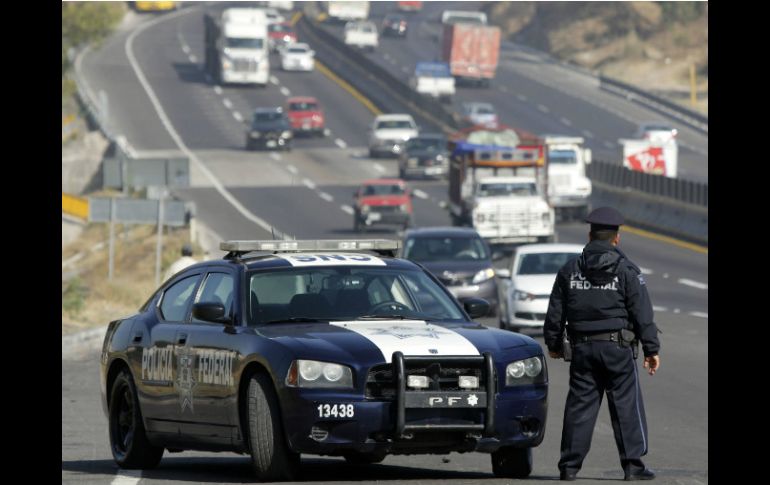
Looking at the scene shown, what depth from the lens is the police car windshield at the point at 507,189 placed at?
147ft

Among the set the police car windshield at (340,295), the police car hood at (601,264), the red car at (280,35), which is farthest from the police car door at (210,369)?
the red car at (280,35)

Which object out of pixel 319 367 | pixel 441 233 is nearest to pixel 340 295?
pixel 319 367

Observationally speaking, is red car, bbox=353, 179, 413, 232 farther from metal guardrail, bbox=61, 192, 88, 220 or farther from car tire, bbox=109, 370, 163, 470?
car tire, bbox=109, 370, 163, 470

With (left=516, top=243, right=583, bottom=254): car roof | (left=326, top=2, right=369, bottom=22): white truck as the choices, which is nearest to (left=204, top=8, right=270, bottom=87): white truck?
(left=326, top=2, right=369, bottom=22): white truck

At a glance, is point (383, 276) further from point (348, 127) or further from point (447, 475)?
point (348, 127)

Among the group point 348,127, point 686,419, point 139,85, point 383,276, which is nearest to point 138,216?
point 686,419

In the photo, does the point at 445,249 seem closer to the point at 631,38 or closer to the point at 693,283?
the point at 693,283

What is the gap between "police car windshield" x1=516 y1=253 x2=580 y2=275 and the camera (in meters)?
27.7

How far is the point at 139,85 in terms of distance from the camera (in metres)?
90.4

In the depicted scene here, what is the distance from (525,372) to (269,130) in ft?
206

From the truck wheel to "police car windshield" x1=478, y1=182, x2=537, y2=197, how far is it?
3343 cm

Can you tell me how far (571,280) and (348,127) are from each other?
70.8m

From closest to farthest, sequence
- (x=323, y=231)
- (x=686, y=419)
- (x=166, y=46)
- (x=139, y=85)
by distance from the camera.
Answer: (x=686, y=419)
(x=323, y=231)
(x=139, y=85)
(x=166, y=46)

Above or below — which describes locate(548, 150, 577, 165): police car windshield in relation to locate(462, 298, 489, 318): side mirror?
below
